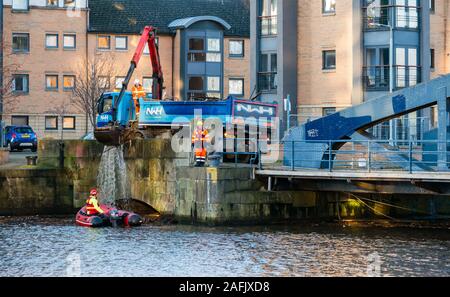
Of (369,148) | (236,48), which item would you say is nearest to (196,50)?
(236,48)

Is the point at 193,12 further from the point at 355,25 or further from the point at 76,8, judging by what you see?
the point at 355,25

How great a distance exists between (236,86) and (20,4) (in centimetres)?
1645

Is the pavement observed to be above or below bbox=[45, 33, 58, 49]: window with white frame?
below

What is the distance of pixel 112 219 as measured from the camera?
38.0 m

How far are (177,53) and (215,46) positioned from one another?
8.97ft

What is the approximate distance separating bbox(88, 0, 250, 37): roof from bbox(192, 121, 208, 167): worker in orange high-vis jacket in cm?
3598

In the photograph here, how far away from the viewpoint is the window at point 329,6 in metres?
52.4

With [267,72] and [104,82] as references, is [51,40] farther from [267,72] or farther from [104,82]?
[267,72]

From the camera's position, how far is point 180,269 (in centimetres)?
2848

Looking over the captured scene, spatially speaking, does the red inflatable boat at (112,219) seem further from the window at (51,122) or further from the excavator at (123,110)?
the window at (51,122)

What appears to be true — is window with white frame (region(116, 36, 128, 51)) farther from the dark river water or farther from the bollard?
the dark river water

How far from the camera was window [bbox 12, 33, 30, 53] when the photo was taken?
71062mm

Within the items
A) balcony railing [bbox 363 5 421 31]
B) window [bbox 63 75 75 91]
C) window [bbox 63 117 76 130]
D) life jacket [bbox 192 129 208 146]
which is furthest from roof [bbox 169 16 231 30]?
life jacket [bbox 192 129 208 146]

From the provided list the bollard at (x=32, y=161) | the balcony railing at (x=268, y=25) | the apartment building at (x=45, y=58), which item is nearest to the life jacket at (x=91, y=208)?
the bollard at (x=32, y=161)
